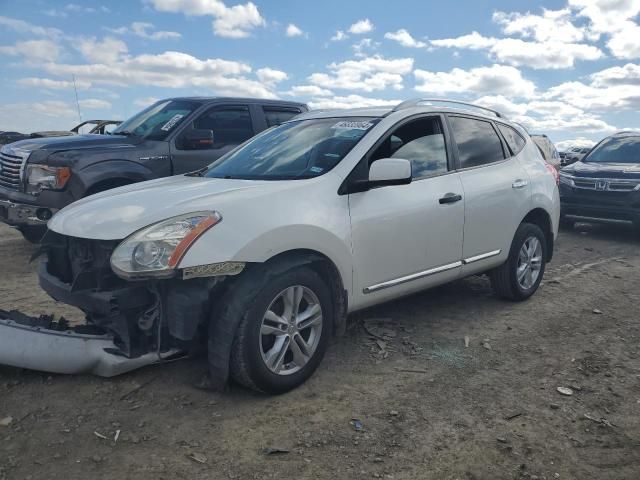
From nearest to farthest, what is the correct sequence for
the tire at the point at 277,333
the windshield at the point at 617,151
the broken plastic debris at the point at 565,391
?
the tire at the point at 277,333
the broken plastic debris at the point at 565,391
the windshield at the point at 617,151

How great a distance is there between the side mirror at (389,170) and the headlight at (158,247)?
1.10 metres

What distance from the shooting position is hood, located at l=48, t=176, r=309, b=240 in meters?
3.03

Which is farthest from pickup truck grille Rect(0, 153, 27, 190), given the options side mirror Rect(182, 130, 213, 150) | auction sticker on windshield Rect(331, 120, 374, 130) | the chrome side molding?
the chrome side molding

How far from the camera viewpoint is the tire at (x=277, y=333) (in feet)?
9.77

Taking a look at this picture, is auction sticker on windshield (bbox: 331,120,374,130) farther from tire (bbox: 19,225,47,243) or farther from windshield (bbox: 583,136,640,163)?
windshield (bbox: 583,136,640,163)

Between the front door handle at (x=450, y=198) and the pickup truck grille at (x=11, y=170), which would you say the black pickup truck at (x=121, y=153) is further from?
the front door handle at (x=450, y=198)

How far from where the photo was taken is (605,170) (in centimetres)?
880

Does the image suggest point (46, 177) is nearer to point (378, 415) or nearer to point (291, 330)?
point (291, 330)

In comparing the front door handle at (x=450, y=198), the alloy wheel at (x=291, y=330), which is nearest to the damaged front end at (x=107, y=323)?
the alloy wheel at (x=291, y=330)

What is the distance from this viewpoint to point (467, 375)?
3.61m

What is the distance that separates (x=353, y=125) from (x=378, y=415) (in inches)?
80.9

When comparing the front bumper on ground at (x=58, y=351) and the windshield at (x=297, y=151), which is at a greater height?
the windshield at (x=297, y=151)

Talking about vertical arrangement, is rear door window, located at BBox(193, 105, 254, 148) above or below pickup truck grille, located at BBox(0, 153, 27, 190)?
above

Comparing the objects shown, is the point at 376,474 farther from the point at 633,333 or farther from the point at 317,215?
the point at 633,333
